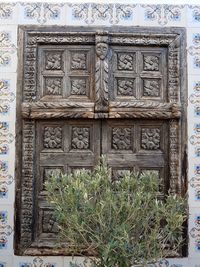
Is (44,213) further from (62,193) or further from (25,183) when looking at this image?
(62,193)

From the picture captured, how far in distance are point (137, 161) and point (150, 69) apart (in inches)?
34.3

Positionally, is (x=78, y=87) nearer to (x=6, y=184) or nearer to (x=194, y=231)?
(x=6, y=184)

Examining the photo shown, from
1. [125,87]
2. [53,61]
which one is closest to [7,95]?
[53,61]

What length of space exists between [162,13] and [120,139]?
1.25m

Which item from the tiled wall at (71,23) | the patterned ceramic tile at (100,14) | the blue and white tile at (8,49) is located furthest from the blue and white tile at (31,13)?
the patterned ceramic tile at (100,14)

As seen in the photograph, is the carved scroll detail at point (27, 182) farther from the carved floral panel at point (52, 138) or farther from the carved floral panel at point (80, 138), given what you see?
the carved floral panel at point (80, 138)

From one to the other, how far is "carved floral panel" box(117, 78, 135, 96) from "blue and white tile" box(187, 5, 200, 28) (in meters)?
0.78

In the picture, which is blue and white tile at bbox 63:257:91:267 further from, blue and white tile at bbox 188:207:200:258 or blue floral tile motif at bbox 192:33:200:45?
blue floral tile motif at bbox 192:33:200:45

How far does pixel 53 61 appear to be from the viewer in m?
4.95

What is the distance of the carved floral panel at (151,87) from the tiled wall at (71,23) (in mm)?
291

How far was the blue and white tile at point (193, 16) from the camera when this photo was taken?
5.00 meters

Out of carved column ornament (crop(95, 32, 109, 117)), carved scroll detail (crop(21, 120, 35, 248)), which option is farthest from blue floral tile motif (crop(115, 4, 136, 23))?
carved scroll detail (crop(21, 120, 35, 248))

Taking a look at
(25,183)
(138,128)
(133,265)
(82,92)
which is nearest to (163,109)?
(138,128)

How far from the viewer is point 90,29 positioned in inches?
194
